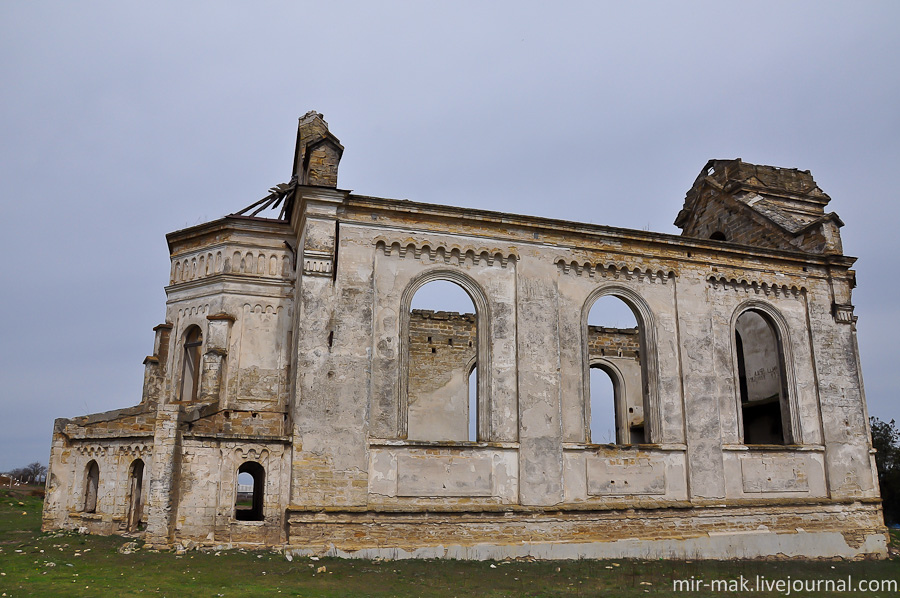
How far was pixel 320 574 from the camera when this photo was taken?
33.1 ft

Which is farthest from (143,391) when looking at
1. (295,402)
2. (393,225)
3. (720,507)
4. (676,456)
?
(720,507)

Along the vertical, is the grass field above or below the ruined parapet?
below

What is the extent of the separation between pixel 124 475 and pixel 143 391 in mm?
2628

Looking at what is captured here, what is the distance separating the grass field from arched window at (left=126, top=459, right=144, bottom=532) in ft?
2.89

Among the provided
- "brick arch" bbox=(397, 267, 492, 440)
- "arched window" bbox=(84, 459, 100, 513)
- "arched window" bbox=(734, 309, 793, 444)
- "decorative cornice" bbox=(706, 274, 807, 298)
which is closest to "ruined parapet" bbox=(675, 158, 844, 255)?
"decorative cornice" bbox=(706, 274, 807, 298)

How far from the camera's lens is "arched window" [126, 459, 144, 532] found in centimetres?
1425

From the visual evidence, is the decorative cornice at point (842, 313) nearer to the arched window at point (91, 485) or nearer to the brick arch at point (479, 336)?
the brick arch at point (479, 336)

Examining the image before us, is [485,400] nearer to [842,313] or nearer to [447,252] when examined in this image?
[447,252]

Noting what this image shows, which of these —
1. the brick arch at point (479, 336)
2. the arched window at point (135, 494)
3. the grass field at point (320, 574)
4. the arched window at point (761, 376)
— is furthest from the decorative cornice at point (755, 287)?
the arched window at point (135, 494)

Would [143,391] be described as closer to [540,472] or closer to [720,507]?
[540,472]

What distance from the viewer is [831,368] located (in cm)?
1630

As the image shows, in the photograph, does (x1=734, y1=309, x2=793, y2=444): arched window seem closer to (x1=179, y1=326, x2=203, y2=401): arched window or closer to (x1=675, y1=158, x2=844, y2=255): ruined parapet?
(x1=675, y1=158, x2=844, y2=255): ruined parapet

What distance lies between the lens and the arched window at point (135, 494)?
46.8 feet

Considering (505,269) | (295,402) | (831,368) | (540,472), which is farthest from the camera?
(831,368)
